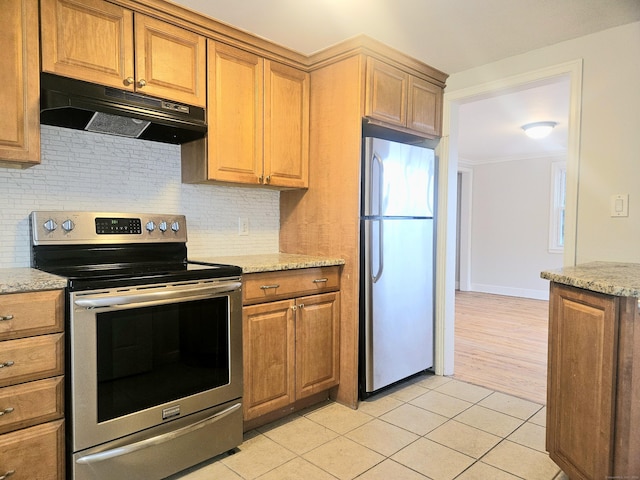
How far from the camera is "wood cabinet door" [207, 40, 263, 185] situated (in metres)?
2.27

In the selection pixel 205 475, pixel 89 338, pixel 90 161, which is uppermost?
pixel 90 161

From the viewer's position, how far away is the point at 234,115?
2.36 meters

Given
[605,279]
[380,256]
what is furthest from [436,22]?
[605,279]

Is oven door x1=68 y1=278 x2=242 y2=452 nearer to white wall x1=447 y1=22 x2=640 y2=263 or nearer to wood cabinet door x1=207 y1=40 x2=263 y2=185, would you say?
wood cabinet door x1=207 y1=40 x2=263 y2=185

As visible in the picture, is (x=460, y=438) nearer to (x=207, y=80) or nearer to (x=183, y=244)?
(x=183, y=244)

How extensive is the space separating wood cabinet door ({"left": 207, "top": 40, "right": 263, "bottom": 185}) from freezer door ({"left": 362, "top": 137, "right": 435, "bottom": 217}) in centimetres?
66

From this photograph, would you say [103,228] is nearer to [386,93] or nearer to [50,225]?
[50,225]

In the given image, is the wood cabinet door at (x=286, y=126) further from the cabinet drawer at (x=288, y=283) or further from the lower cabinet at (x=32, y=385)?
the lower cabinet at (x=32, y=385)

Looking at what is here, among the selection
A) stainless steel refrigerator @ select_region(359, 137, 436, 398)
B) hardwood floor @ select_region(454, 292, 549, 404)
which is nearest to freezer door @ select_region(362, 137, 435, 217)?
stainless steel refrigerator @ select_region(359, 137, 436, 398)

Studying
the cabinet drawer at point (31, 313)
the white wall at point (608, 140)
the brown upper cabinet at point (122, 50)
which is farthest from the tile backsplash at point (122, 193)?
the white wall at point (608, 140)

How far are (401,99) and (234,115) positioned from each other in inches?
42.4

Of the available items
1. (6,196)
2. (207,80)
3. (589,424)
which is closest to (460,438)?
(589,424)

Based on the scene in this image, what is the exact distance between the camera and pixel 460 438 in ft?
7.16

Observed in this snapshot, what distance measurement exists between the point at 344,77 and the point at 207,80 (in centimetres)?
81
